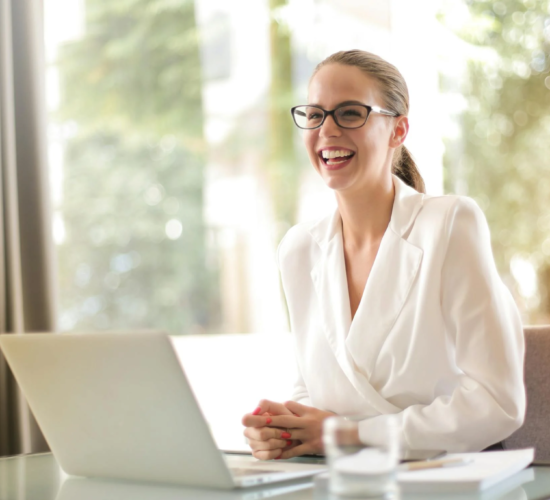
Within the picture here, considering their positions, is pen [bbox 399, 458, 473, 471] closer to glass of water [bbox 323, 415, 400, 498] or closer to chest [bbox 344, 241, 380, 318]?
glass of water [bbox 323, 415, 400, 498]

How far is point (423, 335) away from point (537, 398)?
27cm

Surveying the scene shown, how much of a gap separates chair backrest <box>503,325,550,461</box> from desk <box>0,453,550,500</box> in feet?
1.37

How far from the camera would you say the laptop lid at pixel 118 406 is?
3.09ft

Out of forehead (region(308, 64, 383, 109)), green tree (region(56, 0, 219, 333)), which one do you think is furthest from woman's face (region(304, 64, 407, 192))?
green tree (region(56, 0, 219, 333))

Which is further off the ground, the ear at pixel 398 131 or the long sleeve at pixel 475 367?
the ear at pixel 398 131

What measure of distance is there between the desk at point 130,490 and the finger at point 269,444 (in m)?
0.29

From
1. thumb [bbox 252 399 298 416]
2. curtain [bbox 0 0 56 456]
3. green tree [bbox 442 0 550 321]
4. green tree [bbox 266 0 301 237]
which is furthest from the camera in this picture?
green tree [bbox 266 0 301 237]

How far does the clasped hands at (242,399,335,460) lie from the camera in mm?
1324

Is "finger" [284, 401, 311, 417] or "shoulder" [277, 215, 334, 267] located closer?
"finger" [284, 401, 311, 417]

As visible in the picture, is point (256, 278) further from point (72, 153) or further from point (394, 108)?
point (394, 108)

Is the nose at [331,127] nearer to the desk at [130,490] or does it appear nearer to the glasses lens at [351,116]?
the glasses lens at [351,116]

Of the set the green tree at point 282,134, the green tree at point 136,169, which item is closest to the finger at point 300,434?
the green tree at point 282,134

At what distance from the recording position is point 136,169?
4836 millimetres

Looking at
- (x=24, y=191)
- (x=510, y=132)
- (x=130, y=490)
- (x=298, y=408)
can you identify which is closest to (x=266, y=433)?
(x=298, y=408)
